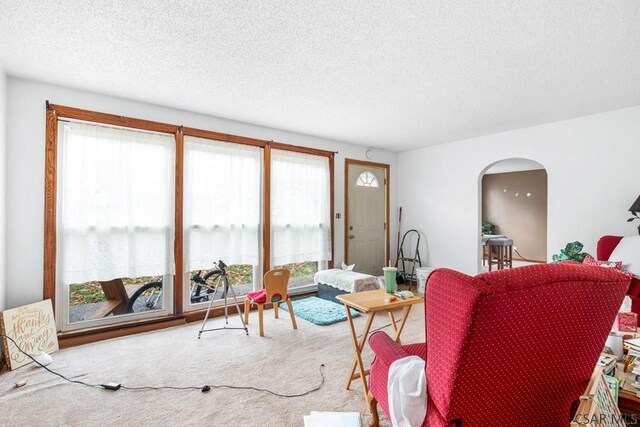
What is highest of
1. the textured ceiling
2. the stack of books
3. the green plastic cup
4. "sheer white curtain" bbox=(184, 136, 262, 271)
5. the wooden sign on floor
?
the textured ceiling

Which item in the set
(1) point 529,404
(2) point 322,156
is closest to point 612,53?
(1) point 529,404

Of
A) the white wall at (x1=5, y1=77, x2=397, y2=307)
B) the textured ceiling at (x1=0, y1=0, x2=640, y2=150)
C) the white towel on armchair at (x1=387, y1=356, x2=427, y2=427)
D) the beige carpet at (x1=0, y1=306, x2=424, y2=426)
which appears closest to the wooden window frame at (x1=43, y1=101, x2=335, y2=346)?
the white wall at (x1=5, y1=77, x2=397, y2=307)

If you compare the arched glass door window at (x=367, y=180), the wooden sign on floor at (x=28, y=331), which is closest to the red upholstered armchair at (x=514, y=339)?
the wooden sign on floor at (x=28, y=331)

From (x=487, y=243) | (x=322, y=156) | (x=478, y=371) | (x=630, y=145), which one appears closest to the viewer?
(x=478, y=371)

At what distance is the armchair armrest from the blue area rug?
2.02m

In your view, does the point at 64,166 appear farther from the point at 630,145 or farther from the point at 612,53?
the point at 630,145

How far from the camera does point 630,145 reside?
3.66 metres

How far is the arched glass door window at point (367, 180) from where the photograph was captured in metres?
5.67

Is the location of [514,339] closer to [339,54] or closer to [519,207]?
[339,54]

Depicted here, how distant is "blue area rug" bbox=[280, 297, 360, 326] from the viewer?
3.78m

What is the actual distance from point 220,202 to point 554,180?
4.34 meters

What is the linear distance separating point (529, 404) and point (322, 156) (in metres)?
4.29

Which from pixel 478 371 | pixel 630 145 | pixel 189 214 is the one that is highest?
pixel 630 145

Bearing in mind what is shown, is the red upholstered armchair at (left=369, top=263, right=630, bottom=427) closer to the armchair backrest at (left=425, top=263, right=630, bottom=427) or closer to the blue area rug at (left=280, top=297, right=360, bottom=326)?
the armchair backrest at (left=425, top=263, right=630, bottom=427)
